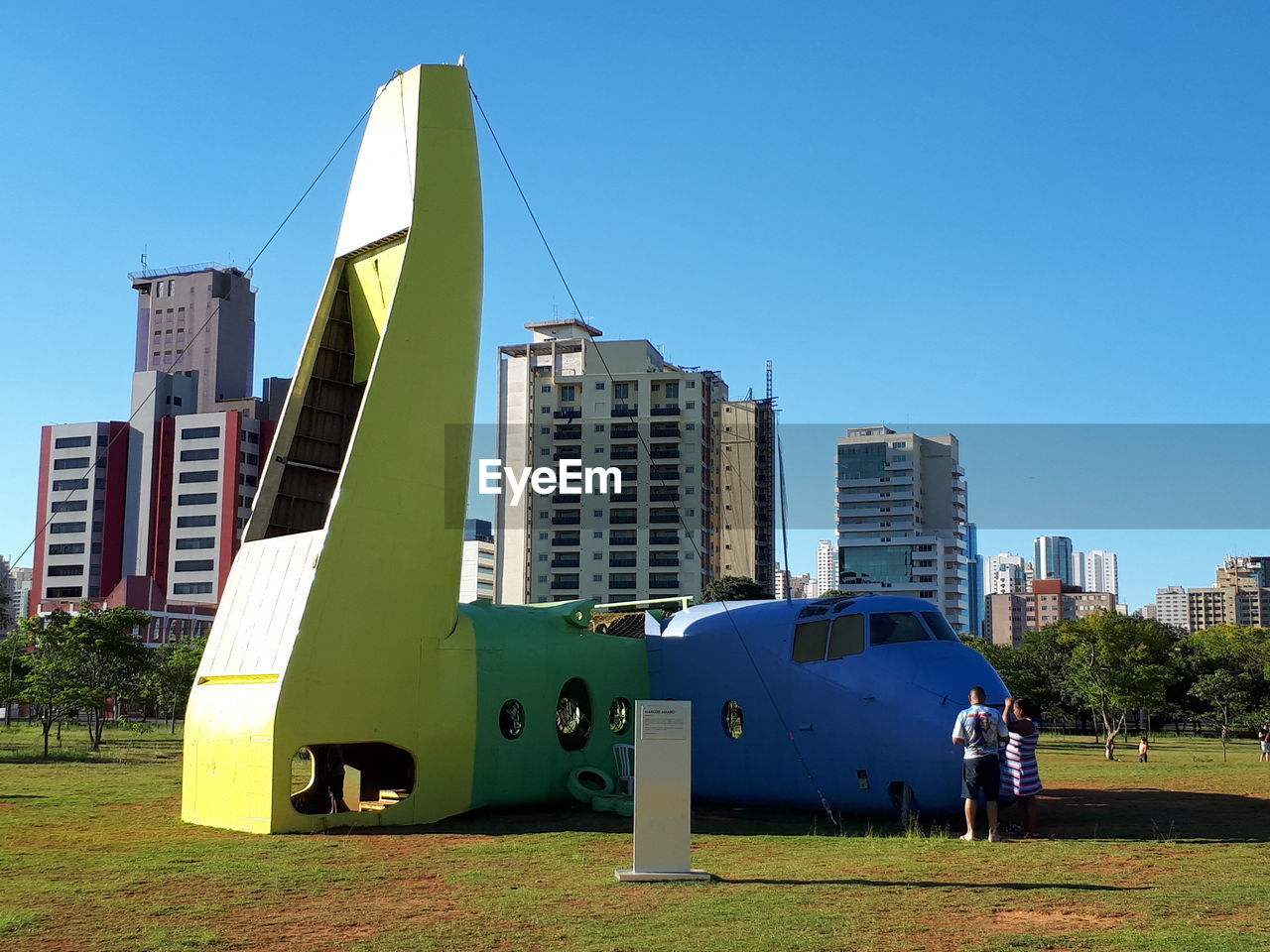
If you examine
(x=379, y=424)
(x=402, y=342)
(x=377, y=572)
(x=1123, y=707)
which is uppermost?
(x=402, y=342)

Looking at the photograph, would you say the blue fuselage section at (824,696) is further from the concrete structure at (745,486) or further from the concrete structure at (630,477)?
the concrete structure at (745,486)

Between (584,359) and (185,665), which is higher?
(584,359)

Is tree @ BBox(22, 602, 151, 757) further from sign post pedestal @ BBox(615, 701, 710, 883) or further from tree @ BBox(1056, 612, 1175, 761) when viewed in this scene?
tree @ BBox(1056, 612, 1175, 761)

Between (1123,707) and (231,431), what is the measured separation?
377 feet

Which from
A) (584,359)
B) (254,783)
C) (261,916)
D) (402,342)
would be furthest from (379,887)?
(584,359)

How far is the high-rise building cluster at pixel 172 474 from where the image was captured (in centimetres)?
14688

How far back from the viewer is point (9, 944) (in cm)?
1131

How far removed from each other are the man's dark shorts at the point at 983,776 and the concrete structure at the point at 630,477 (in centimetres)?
11123

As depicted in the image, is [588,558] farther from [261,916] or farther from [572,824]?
[261,916]

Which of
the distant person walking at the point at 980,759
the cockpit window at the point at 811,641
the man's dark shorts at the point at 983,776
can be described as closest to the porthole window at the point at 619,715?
the cockpit window at the point at 811,641

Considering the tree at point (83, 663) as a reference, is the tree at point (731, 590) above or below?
above

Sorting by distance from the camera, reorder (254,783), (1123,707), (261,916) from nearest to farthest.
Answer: (261,916) < (254,783) < (1123,707)

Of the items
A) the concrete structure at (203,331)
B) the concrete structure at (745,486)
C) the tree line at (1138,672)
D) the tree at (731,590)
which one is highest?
the concrete structure at (203,331)

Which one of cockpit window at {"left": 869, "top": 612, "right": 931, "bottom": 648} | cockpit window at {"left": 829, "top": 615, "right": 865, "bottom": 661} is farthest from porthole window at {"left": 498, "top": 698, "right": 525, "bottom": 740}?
cockpit window at {"left": 869, "top": 612, "right": 931, "bottom": 648}
